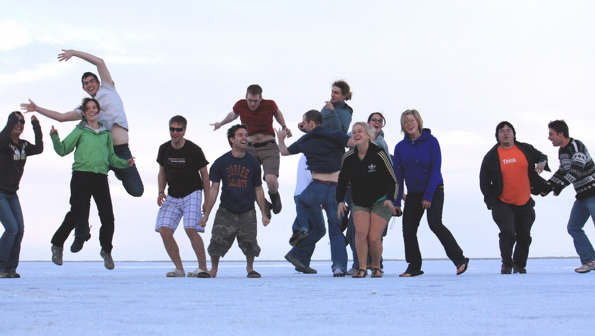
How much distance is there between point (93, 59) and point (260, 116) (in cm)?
213

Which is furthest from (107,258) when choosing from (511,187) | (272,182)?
(511,187)

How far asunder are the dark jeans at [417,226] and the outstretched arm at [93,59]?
3887 mm

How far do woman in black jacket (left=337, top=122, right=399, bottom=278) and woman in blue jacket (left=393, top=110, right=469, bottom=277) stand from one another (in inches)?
17.6

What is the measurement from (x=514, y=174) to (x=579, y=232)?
1306 mm

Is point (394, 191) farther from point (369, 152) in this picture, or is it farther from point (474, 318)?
point (474, 318)

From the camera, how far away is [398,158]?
390 inches

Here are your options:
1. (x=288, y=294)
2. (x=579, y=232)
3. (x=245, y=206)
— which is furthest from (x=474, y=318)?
(x=579, y=232)

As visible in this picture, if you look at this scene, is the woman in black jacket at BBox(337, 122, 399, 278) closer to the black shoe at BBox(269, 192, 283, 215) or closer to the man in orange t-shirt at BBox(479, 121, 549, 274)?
the black shoe at BBox(269, 192, 283, 215)

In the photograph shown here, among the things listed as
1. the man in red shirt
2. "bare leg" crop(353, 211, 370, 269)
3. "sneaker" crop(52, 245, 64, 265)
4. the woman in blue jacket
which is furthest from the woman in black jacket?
"sneaker" crop(52, 245, 64, 265)

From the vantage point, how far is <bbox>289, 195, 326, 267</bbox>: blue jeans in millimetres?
10047

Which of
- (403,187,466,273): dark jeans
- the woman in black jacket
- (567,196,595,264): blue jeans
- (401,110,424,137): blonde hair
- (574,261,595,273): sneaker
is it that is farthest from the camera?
(567,196,595,264): blue jeans

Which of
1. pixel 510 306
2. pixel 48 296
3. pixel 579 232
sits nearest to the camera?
pixel 510 306

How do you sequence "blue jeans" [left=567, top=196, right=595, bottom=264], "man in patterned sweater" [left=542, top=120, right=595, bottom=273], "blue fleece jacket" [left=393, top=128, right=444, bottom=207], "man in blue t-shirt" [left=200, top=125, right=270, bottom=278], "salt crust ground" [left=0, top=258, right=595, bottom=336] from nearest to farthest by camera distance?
"salt crust ground" [left=0, top=258, right=595, bottom=336]
"man in blue t-shirt" [left=200, top=125, right=270, bottom=278]
"blue fleece jacket" [left=393, top=128, right=444, bottom=207]
"man in patterned sweater" [left=542, top=120, right=595, bottom=273]
"blue jeans" [left=567, top=196, right=595, bottom=264]

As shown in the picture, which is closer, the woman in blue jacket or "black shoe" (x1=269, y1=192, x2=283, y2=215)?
the woman in blue jacket
